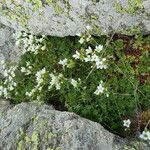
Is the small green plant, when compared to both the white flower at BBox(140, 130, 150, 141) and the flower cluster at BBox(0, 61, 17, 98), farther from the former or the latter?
the white flower at BBox(140, 130, 150, 141)

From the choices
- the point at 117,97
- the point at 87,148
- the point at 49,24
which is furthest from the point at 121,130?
the point at 49,24

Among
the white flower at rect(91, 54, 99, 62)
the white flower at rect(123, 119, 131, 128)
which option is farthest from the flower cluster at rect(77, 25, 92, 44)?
the white flower at rect(123, 119, 131, 128)

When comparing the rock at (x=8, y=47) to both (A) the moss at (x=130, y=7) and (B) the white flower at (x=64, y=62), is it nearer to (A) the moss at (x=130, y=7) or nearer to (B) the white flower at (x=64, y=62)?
(B) the white flower at (x=64, y=62)

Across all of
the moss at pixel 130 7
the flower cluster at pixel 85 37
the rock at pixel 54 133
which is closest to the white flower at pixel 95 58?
the flower cluster at pixel 85 37

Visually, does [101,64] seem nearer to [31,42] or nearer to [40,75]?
[40,75]

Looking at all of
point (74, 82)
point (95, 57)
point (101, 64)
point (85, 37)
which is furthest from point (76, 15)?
point (74, 82)

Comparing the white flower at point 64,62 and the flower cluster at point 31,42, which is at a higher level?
the white flower at point 64,62

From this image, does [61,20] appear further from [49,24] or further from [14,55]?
[14,55]

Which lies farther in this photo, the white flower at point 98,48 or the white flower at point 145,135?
the white flower at point 98,48
